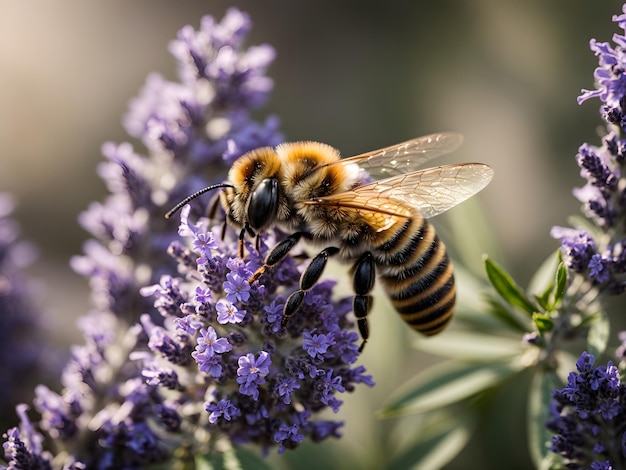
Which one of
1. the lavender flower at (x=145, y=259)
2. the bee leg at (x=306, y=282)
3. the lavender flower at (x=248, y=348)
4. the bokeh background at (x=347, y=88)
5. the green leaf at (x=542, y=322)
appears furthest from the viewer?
the bokeh background at (x=347, y=88)

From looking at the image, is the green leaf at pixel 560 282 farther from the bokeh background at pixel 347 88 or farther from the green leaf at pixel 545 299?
the bokeh background at pixel 347 88

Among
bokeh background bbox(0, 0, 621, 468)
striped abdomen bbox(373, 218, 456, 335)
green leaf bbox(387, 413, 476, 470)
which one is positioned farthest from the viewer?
bokeh background bbox(0, 0, 621, 468)

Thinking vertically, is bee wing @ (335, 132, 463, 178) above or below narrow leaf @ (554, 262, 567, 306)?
above

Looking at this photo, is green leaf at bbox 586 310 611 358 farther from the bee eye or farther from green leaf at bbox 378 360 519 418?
the bee eye

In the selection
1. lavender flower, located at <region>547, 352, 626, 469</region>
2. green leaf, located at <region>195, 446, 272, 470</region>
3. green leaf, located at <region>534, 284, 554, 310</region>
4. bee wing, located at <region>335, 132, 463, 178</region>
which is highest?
bee wing, located at <region>335, 132, 463, 178</region>

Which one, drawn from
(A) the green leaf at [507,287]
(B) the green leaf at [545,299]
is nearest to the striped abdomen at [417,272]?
(A) the green leaf at [507,287]

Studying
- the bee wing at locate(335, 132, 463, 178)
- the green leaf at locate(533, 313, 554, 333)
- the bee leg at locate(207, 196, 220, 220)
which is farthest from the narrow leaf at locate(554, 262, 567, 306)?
the bee leg at locate(207, 196, 220, 220)

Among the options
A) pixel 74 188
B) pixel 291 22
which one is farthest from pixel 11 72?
pixel 291 22
